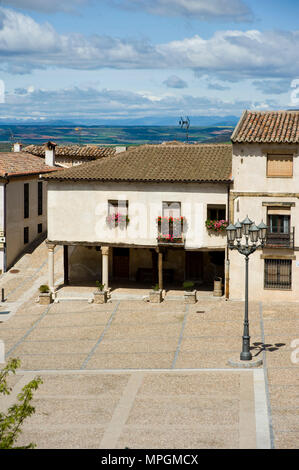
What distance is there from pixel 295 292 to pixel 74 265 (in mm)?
14177

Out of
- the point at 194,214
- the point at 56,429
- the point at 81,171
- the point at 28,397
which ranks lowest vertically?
the point at 56,429


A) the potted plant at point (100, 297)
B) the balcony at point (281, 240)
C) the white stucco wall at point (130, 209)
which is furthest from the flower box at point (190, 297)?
the balcony at point (281, 240)

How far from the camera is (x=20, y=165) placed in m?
48.6

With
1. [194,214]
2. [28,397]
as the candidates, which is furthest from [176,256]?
[28,397]

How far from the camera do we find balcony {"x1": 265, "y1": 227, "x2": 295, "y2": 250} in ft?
117

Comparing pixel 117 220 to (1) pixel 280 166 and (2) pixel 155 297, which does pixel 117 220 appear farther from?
(1) pixel 280 166

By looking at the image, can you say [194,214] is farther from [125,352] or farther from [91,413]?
[91,413]

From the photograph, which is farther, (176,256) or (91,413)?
(176,256)

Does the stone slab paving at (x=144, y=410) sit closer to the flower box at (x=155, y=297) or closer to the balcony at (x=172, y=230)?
the flower box at (x=155, y=297)

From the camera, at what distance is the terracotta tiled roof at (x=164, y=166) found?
123 ft

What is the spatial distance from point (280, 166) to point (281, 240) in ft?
12.6

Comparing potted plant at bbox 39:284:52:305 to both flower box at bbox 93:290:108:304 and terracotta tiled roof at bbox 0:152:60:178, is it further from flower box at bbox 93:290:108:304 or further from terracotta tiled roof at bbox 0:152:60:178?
terracotta tiled roof at bbox 0:152:60:178

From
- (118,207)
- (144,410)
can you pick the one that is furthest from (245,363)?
(118,207)

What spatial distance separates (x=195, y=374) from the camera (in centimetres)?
2531
